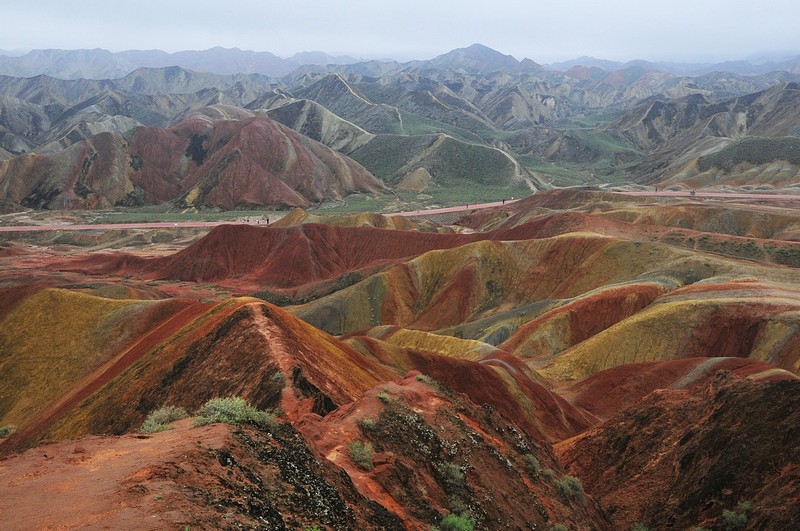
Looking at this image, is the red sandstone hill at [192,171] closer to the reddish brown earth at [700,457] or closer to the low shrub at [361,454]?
the reddish brown earth at [700,457]

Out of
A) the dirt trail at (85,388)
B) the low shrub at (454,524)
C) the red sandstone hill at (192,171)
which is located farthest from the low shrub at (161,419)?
the red sandstone hill at (192,171)

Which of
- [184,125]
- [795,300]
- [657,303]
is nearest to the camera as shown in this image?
[795,300]

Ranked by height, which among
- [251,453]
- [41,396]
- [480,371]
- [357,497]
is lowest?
[41,396]

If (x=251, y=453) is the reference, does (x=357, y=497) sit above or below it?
below

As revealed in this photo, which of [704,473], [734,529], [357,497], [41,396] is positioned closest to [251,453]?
[357,497]

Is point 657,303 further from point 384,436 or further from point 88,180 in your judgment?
point 88,180

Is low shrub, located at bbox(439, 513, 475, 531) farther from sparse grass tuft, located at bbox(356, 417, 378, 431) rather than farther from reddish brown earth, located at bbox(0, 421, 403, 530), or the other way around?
sparse grass tuft, located at bbox(356, 417, 378, 431)
